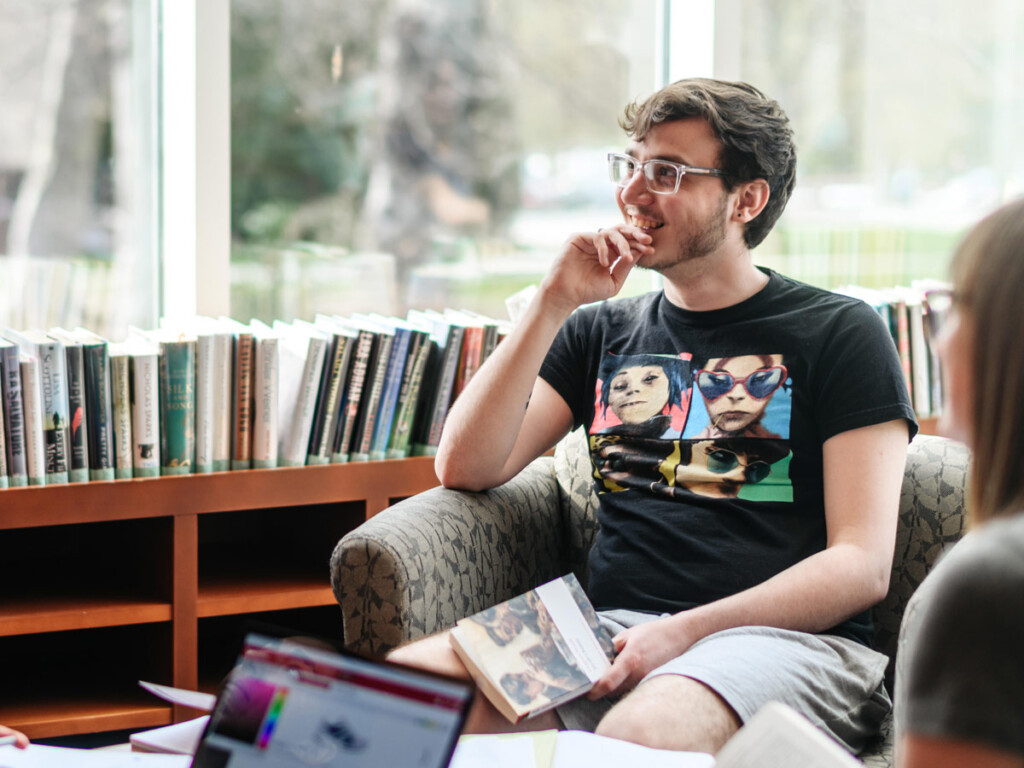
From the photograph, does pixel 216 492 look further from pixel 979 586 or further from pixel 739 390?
pixel 979 586

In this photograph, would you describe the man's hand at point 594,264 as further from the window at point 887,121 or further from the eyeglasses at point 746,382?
the window at point 887,121

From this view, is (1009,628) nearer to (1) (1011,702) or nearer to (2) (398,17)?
(1) (1011,702)

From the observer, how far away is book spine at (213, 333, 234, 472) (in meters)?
2.06

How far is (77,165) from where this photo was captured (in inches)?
92.7

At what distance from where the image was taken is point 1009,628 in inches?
26.4

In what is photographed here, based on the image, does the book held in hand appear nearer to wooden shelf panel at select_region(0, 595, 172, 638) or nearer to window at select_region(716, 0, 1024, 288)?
wooden shelf panel at select_region(0, 595, 172, 638)

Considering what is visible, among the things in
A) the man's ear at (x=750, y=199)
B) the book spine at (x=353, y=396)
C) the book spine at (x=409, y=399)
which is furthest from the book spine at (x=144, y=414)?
the man's ear at (x=750, y=199)

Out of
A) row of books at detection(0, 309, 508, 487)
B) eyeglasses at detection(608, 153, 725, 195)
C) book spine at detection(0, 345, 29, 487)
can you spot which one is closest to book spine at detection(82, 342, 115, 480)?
row of books at detection(0, 309, 508, 487)

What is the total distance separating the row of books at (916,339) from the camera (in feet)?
8.30

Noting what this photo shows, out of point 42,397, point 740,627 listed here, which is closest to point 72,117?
point 42,397

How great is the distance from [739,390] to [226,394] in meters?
0.99

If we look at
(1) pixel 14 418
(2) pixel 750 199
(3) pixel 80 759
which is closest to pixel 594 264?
(2) pixel 750 199

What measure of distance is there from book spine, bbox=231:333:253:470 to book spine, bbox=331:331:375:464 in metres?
0.18

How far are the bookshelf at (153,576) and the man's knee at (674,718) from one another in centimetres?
98
